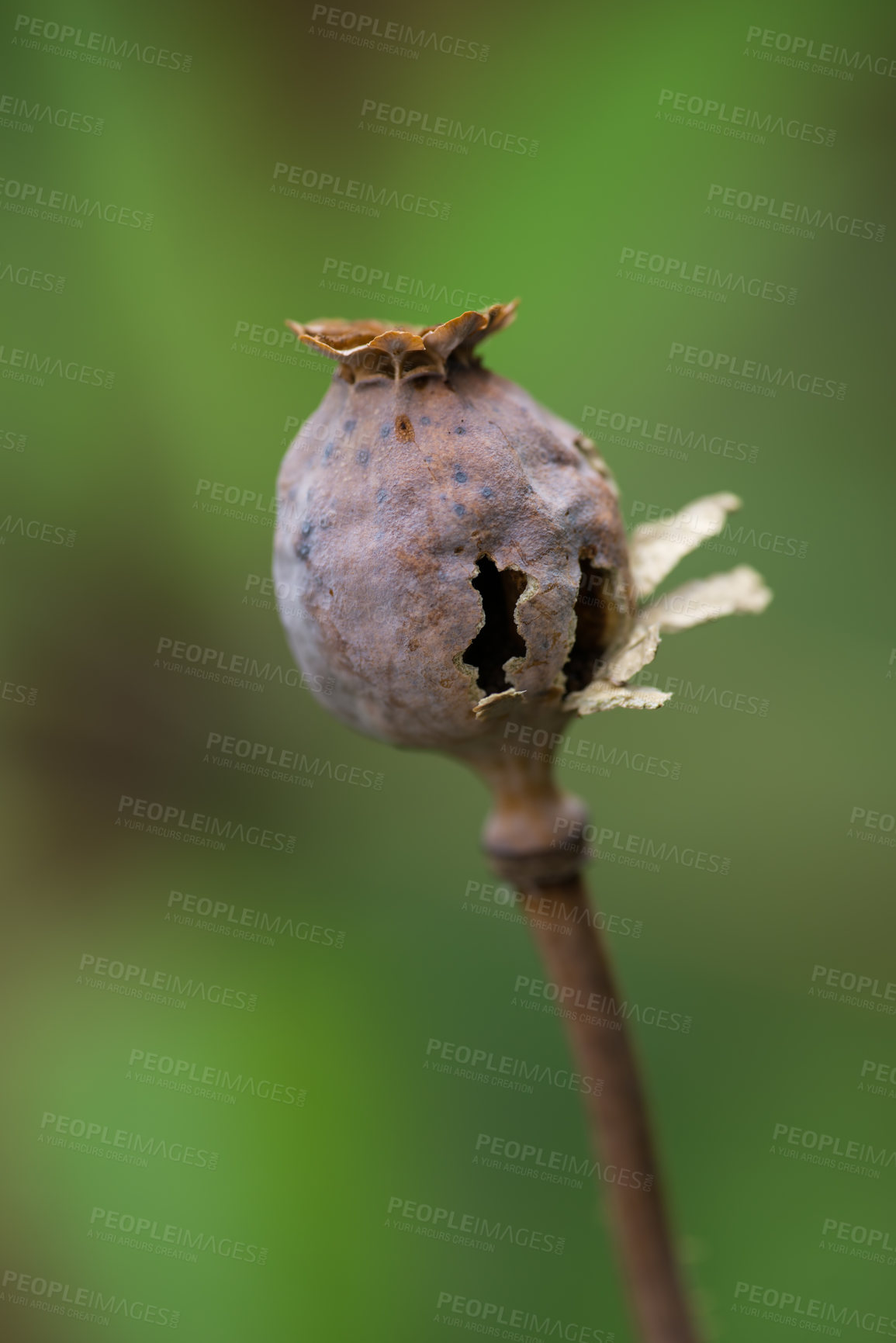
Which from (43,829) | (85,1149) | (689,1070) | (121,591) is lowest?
Result: (85,1149)

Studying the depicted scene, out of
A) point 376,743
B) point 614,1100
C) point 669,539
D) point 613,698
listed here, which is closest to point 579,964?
point 614,1100

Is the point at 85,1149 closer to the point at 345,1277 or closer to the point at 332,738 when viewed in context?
the point at 345,1277

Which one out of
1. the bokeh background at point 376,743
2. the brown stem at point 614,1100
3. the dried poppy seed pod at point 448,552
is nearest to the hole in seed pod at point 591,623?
the dried poppy seed pod at point 448,552

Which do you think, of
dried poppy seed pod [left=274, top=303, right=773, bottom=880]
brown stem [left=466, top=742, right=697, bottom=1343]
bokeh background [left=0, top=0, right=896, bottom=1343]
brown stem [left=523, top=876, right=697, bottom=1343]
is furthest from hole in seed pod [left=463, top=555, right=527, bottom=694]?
bokeh background [left=0, top=0, right=896, bottom=1343]

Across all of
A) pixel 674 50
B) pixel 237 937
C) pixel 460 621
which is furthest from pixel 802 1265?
pixel 674 50

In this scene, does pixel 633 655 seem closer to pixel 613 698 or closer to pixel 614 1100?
pixel 613 698

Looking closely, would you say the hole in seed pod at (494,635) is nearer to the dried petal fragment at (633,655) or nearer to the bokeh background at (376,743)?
the dried petal fragment at (633,655)
